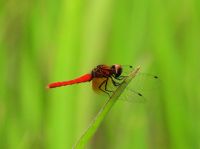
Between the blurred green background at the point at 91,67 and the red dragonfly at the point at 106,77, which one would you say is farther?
the red dragonfly at the point at 106,77

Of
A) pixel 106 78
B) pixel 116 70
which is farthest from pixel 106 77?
pixel 116 70

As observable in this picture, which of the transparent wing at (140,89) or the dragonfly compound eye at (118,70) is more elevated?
the dragonfly compound eye at (118,70)

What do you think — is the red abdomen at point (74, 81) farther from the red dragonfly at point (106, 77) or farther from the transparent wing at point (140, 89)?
the transparent wing at point (140, 89)

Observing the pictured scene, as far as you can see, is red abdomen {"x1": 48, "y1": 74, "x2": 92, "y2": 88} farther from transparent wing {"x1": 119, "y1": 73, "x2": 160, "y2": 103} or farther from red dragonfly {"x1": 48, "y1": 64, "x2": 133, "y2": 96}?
A: transparent wing {"x1": 119, "y1": 73, "x2": 160, "y2": 103}

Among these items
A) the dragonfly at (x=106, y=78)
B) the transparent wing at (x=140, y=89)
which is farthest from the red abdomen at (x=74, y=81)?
the transparent wing at (x=140, y=89)

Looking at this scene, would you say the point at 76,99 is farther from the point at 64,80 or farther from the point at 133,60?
the point at 133,60

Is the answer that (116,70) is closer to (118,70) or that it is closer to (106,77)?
(118,70)

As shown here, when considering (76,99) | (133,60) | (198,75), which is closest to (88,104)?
(76,99)
